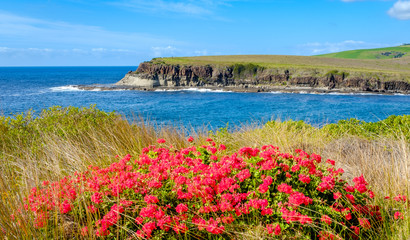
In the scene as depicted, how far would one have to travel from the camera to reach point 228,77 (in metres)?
77.2

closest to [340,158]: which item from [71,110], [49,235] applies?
[49,235]

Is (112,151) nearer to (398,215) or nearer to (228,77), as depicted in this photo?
(398,215)

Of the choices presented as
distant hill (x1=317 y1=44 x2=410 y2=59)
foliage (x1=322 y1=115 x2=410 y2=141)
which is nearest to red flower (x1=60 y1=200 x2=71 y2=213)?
foliage (x1=322 y1=115 x2=410 y2=141)

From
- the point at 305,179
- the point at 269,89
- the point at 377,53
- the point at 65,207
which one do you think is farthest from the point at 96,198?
the point at 377,53

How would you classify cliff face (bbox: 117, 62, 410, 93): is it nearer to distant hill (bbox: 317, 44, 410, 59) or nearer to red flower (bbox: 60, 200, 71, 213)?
red flower (bbox: 60, 200, 71, 213)

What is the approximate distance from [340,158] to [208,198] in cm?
363

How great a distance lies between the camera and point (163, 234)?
2.94 m

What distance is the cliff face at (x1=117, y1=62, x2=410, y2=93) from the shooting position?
6912cm

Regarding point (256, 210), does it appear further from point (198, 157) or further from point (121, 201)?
point (121, 201)

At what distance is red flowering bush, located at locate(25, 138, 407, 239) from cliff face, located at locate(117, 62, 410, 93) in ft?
223

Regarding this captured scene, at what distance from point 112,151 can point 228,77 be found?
238 ft

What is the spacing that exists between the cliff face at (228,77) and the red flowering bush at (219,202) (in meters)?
68.0

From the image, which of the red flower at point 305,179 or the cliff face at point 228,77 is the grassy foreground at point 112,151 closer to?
the red flower at point 305,179

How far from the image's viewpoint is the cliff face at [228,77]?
69.1 metres
